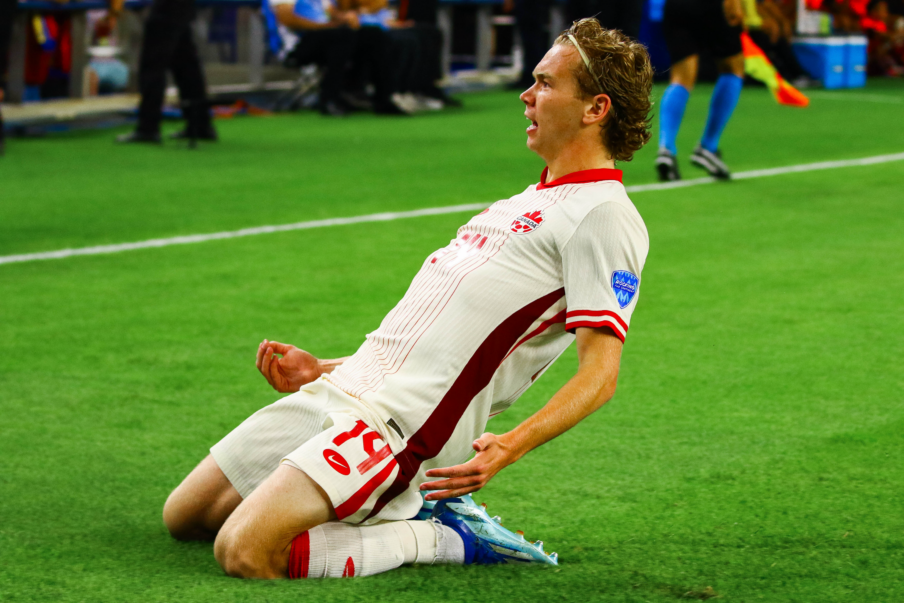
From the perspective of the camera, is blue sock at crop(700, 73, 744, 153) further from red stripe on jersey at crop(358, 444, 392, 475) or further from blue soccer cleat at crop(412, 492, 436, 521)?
red stripe on jersey at crop(358, 444, 392, 475)

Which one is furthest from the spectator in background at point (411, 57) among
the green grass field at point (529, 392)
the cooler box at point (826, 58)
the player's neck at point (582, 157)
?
the player's neck at point (582, 157)

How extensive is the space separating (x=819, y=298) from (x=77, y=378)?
282 cm

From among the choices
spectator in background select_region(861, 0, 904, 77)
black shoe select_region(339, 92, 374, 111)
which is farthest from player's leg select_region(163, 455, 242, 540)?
spectator in background select_region(861, 0, 904, 77)

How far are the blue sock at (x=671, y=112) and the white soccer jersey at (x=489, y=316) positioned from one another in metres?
5.28

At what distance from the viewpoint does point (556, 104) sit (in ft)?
7.69

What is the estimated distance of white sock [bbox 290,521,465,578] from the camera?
236cm

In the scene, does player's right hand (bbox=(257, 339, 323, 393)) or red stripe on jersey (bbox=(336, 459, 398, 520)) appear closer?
red stripe on jersey (bbox=(336, 459, 398, 520))

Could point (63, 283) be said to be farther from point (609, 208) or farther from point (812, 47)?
point (812, 47)

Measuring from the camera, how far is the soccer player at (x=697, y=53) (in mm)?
7523

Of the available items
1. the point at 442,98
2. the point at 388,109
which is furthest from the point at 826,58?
the point at 388,109

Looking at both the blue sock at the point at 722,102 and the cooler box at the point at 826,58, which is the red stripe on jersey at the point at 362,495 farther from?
the cooler box at the point at 826,58

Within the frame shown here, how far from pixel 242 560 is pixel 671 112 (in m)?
5.74

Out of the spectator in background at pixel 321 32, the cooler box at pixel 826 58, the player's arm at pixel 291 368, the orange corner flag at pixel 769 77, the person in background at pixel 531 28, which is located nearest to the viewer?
the player's arm at pixel 291 368

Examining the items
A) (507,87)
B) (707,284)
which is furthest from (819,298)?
(507,87)
